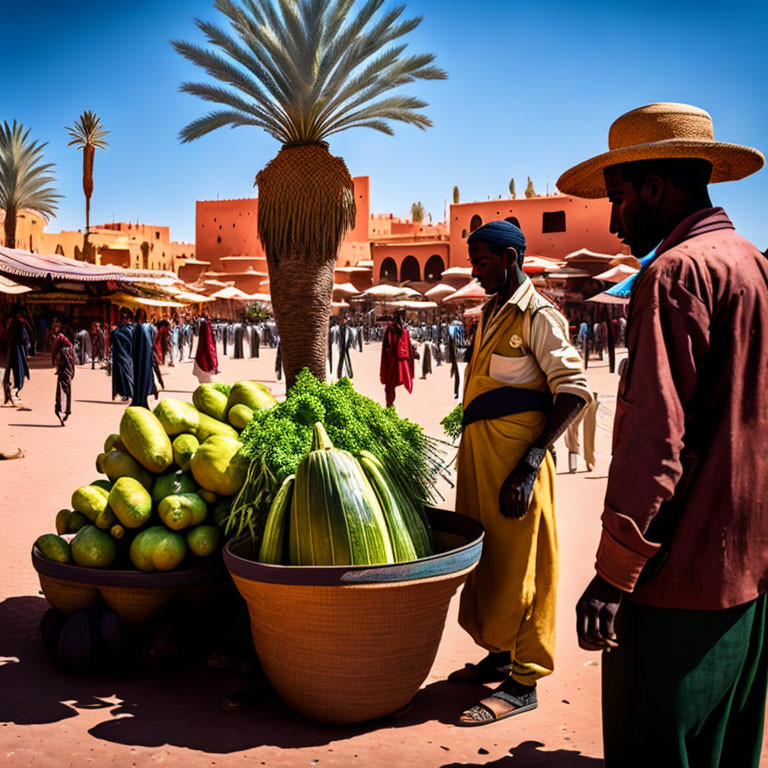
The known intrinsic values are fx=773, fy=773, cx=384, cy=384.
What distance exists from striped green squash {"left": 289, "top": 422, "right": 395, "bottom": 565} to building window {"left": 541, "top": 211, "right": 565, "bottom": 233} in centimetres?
4672

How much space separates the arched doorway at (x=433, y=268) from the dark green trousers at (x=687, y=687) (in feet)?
164

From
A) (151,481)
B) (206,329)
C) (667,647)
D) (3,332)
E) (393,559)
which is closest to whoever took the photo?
(667,647)

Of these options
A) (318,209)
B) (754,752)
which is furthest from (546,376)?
(318,209)

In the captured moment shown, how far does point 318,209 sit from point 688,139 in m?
6.54

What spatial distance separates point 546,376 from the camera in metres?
2.97

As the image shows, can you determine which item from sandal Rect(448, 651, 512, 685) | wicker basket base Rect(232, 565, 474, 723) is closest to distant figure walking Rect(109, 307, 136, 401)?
sandal Rect(448, 651, 512, 685)

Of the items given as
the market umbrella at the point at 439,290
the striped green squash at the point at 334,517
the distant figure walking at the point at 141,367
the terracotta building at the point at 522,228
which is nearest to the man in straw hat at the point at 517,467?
the striped green squash at the point at 334,517

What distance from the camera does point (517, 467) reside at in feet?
9.46

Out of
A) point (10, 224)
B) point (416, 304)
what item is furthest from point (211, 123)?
point (10, 224)

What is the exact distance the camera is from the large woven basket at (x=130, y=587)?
3.25m

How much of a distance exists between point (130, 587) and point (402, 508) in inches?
48.7

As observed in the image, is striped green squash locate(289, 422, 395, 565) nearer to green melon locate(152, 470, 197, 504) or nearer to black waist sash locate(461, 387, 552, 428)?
black waist sash locate(461, 387, 552, 428)

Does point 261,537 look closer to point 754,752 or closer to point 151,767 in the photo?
point 151,767

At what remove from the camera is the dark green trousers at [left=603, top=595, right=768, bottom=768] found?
1.70 meters
